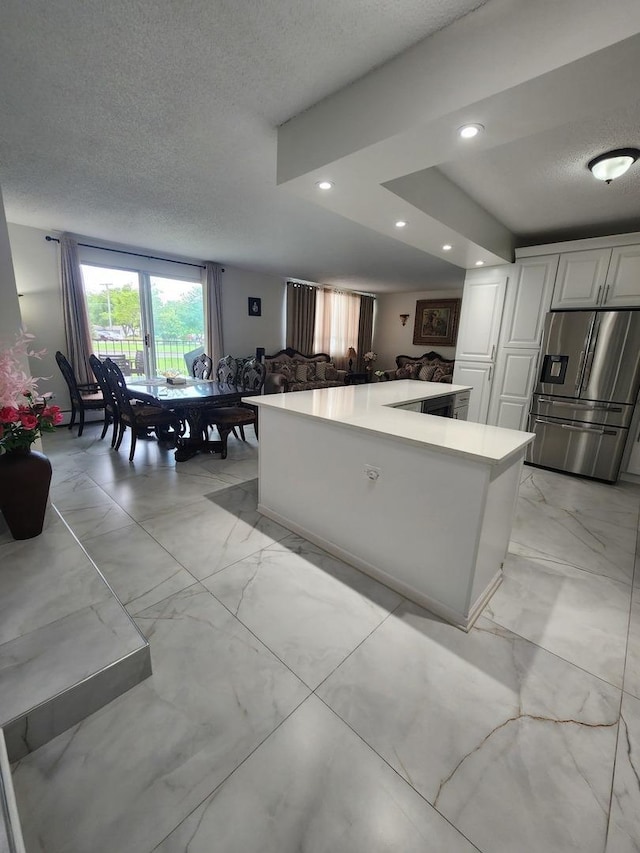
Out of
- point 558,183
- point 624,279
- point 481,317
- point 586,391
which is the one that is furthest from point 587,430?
point 558,183

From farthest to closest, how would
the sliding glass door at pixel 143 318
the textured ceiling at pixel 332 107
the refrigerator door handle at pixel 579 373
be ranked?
the sliding glass door at pixel 143 318, the refrigerator door handle at pixel 579 373, the textured ceiling at pixel 332 107

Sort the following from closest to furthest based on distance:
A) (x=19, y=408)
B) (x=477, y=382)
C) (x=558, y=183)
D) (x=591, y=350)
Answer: (x=19, y=408) → (x=558, y=183) → (x=591, y=350) → (x=477, y=382)

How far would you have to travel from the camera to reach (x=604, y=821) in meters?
0.94

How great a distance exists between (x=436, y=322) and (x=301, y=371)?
3.33 m

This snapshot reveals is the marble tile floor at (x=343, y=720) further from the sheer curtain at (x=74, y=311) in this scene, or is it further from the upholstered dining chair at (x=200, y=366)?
the sheer curtain at (x=74, y=311)

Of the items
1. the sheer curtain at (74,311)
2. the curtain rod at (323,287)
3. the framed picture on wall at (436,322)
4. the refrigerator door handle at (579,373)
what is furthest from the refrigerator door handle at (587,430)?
the sheer curtain at (74,311)

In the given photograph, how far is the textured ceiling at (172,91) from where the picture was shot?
1.32 m

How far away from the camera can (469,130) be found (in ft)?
5.03

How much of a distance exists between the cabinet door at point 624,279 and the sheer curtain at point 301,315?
511cm

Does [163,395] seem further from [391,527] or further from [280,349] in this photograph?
[280,349]

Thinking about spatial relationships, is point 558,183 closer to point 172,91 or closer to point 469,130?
point 469,130

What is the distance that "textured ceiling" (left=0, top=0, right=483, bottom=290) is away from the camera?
132 centimetres

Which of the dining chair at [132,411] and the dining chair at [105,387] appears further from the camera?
A: the dining chair at [105,387]

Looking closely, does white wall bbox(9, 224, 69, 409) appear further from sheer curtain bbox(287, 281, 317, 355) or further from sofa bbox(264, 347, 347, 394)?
sheer curtain bbox(287, 281, 317, 355)
